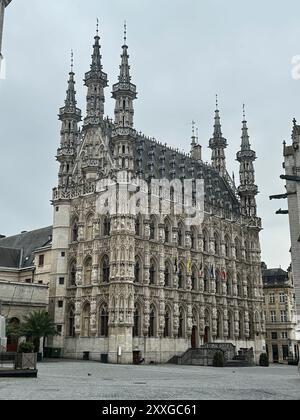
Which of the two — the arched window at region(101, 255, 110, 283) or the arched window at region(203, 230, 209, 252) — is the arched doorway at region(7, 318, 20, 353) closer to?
the arched window at region(101, 255, 110, 283)

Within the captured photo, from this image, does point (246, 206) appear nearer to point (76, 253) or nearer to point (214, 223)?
point (214, 223)

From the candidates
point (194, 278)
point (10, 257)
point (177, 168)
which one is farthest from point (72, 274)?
point (177, 168)

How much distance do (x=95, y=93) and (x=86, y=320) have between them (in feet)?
84.3

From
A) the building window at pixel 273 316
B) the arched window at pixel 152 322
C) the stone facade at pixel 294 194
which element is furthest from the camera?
the building window at pixel 273 316

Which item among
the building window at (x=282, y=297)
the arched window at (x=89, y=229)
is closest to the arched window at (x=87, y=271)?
the arched window at (x=89, y=229)

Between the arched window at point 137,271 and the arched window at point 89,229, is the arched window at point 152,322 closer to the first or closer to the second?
the arched window at point 137,271

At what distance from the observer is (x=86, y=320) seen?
5466 cm

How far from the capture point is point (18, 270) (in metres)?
65.2

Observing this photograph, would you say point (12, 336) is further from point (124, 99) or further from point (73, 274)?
point (124, 99)

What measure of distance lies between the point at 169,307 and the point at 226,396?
3847 centimetres

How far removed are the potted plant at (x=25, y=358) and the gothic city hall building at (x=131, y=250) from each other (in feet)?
77.7

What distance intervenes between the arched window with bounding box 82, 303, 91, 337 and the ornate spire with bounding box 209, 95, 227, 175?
112 feet

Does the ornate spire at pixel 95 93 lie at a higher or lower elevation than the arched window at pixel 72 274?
higher

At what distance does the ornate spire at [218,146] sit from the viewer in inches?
3123
